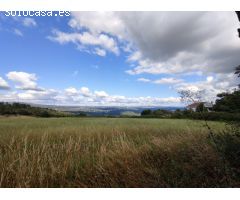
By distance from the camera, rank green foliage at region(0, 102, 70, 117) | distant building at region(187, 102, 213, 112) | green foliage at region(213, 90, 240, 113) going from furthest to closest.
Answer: green foliage at region(0, 102, 70, 117)
green foliage at region(213, 90, 240, 113)
distant building at region(187, 102, 213, 112)

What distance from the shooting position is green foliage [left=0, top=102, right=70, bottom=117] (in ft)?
77.0

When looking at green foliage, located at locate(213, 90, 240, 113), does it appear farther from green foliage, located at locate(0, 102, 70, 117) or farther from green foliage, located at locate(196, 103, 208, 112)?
green foliage, located at locate(0, 102, 70, 117)

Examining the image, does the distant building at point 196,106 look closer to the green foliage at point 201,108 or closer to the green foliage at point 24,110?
the green foliage at point 201,108

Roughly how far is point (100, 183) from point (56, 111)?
30.4m

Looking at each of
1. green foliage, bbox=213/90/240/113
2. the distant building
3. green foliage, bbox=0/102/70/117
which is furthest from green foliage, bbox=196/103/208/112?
green foliage, bbox=0/102/70/117

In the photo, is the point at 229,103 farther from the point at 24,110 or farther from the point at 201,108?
the point at 24,110

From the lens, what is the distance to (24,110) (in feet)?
86.1

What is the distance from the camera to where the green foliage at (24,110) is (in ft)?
77.0

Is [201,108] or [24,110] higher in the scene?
[24,110]

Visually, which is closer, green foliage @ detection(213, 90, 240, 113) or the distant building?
the distant building

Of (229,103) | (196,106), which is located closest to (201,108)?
(196,106)

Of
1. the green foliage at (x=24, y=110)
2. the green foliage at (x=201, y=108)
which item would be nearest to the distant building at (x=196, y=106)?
the green foliage at (x=201, y=108)
